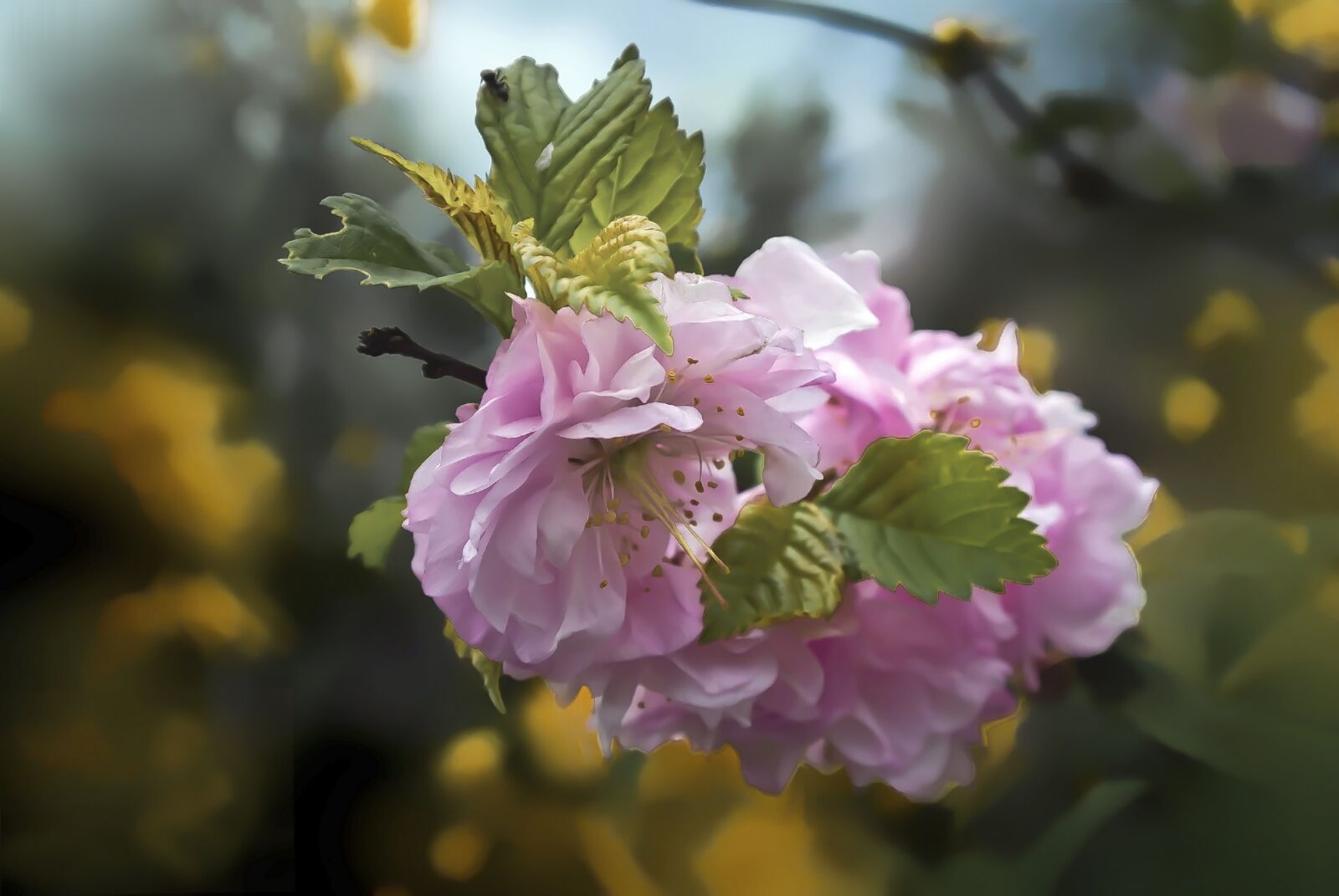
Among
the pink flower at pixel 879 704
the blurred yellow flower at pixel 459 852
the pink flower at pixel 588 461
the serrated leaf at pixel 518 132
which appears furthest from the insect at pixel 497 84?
the blurred yellow flower at pixel 459 852

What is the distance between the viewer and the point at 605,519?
1.03ft

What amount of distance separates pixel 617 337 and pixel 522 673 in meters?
0.13

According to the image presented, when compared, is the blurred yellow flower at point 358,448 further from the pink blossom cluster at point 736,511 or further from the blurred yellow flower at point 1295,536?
the blurred yellow flower at point 1295,536

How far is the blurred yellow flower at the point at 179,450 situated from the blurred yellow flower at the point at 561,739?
23cm

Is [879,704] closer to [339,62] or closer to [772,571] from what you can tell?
[772,571]

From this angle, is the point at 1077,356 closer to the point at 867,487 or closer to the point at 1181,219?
the point at 1181,219

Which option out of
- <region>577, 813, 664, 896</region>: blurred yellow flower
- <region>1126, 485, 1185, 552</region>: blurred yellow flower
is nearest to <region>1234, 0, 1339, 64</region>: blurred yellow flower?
<region>1126, 485, 1185, 552</region>: blurred yellow flower

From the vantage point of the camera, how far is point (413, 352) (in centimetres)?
34

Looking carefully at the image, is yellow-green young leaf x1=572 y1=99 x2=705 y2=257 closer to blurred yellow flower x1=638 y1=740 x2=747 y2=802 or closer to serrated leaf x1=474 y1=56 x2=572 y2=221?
serrated leaf x1=474 y1=56 x2=572 y2=221

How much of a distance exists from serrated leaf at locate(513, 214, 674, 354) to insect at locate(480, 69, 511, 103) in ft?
0.23

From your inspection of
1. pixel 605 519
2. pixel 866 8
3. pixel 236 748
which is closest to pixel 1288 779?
pixel 605 519

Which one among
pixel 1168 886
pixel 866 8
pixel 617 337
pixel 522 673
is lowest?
pixel 1168 886

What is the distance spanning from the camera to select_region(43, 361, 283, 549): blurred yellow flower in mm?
623

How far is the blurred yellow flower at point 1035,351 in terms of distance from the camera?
583 millimetres
